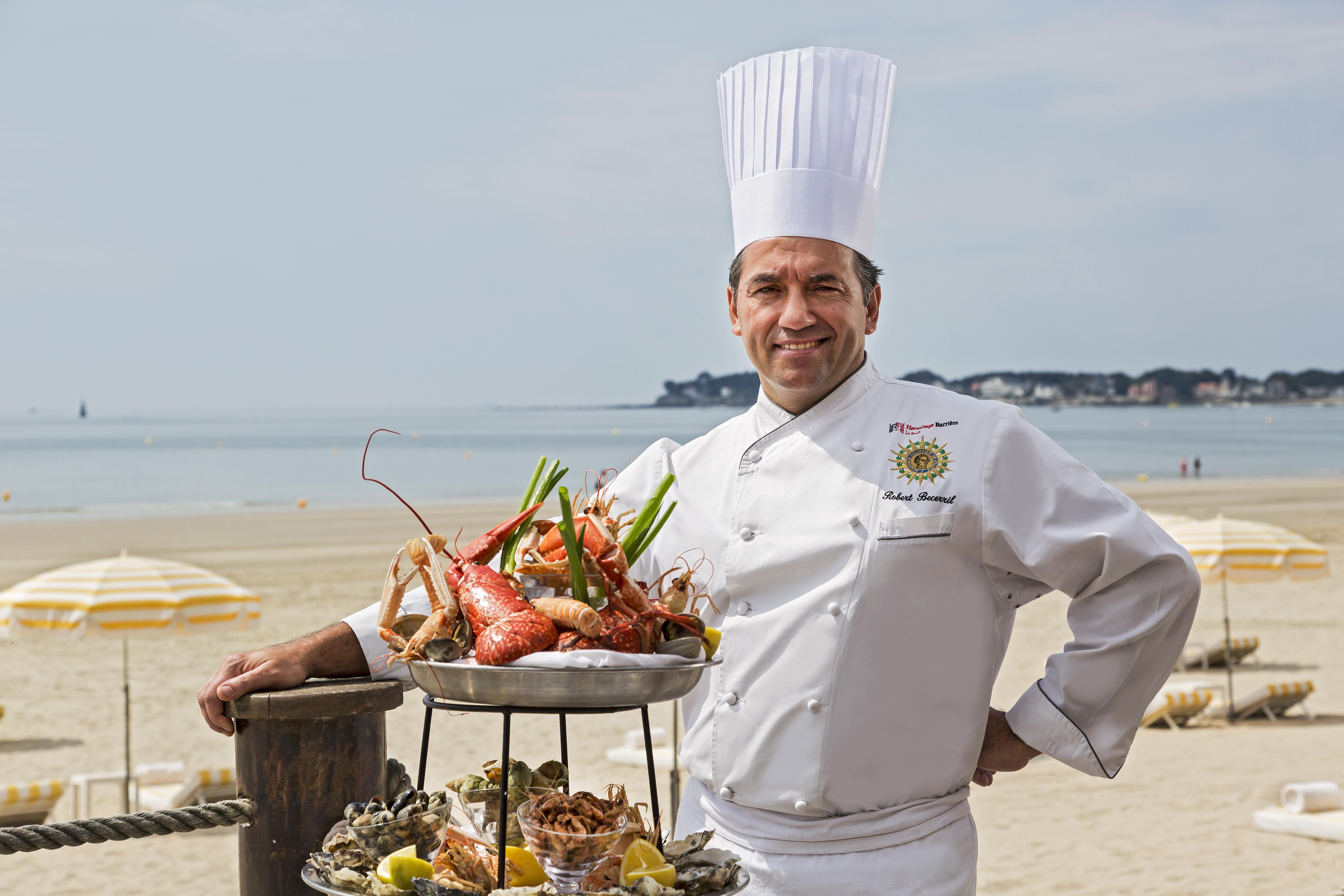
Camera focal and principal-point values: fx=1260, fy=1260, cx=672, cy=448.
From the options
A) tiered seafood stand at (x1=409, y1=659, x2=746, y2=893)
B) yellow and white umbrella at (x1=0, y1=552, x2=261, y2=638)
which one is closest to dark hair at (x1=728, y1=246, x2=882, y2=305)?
tiered seafood stand at (x1=409, y1=659, x2=746, y2=893)

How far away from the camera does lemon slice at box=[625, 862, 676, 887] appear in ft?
5.65

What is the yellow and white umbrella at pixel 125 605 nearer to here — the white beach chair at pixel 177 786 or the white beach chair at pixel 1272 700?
the white beach chair at pixel 177 786

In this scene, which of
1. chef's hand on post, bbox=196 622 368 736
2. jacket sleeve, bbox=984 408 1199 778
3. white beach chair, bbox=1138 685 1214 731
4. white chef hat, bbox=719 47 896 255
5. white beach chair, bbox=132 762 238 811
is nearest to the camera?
chef's hand on post, bbox=196 622 368 736

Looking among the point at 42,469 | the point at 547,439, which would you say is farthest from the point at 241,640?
the point at 547,439

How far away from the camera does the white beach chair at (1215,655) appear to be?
13.5 metres

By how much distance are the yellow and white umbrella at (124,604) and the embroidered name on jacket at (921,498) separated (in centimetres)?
729

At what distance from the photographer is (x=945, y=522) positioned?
245cm

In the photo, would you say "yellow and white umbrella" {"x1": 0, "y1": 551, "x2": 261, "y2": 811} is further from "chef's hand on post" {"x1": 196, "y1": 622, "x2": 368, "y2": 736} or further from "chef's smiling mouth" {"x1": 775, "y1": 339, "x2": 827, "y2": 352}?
"chef's smiling mouth" {"x1": 775, "y1": 339, "x2": 827, "y2": 352}

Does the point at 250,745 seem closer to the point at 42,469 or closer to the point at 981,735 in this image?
the point at 981,735

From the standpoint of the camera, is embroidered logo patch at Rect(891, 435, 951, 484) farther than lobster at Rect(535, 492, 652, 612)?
Yes

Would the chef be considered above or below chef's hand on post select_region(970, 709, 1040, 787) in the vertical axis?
above

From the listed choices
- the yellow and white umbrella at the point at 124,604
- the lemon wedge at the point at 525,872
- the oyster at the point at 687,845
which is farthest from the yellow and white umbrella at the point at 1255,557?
the lemon wedge at the point at 525,872

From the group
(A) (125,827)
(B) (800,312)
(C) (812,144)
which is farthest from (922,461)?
(A) (125,827)

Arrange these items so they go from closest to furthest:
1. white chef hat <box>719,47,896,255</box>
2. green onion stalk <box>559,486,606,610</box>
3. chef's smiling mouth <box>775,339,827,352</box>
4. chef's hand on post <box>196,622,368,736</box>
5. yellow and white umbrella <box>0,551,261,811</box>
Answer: green onion stalk <box>559,486,606,610</box> → chef's hand on post <box>196,622,368,736</box> → chef's smiling mouth <box>775,339,827,352</box> → white chef hat <box>719,47,896,255</box> → yellow and white umbrella <box>0,551,261,811</box>
